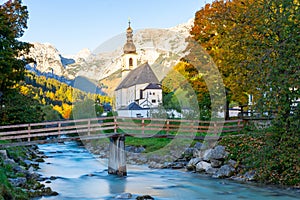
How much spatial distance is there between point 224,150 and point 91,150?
21.3m

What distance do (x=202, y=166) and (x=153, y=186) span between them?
4.90 m

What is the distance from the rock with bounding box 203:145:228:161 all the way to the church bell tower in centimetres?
4377

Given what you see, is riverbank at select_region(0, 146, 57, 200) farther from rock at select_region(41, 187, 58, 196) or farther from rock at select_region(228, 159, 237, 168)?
rock at select_region(228, 159, 237, 168)

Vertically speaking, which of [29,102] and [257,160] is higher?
[29,102]

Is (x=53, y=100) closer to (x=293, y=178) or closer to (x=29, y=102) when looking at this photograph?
(x=29, y=102)

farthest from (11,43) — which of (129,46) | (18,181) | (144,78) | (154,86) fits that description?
(129,46)

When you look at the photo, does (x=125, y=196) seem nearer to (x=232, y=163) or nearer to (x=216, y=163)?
(x=232, y=163)

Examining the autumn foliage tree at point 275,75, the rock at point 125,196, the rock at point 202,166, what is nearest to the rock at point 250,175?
the autumn foliage tree at point 275,75

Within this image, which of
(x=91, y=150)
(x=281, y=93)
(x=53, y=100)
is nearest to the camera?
(x=281, y=93)

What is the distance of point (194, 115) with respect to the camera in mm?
33656

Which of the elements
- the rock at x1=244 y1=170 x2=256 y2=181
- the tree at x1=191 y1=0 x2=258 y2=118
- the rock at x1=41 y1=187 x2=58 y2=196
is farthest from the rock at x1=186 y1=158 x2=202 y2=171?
the rock at x1=41 y1=187 x2=58 y2=196

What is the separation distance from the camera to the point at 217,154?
2364 cm

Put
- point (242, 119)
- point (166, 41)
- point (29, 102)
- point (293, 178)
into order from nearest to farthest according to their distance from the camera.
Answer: point (293, 178) → point (242, 119) → point (29, 102) → point (166, 41)

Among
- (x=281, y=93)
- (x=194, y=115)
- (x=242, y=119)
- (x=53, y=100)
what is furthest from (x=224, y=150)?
(x=53, y=100)
